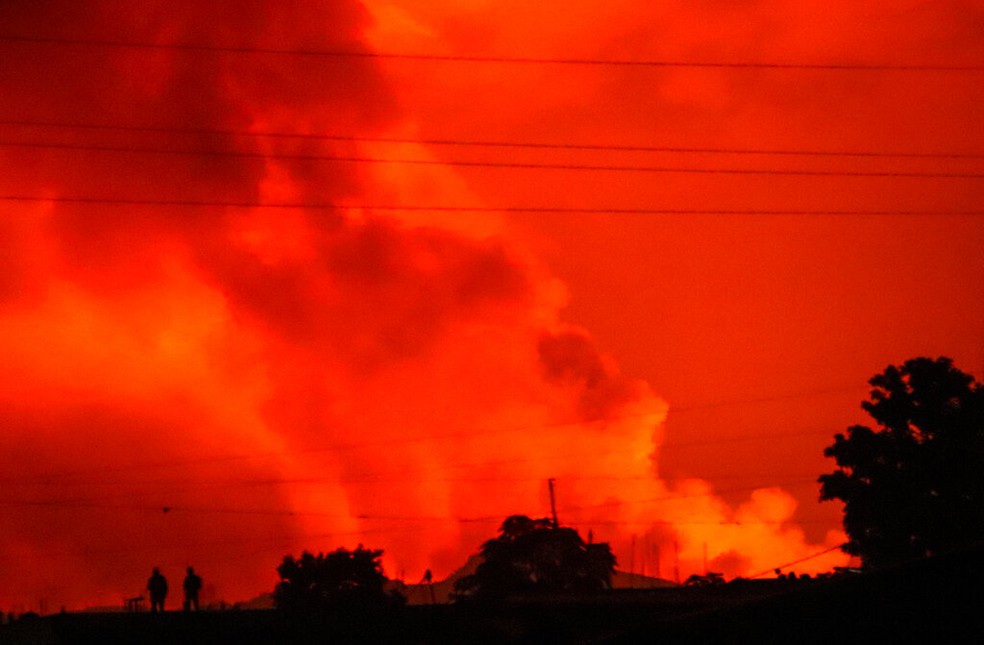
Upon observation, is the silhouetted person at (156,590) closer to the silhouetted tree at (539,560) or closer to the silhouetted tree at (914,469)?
the silhouetted tree at (914,469)

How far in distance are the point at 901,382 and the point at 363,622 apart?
38.1 m

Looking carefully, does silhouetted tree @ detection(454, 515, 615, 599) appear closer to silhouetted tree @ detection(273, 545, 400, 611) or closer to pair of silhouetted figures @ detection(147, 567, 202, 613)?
silhouetted tree @ detection(273, 545, 400, 611)

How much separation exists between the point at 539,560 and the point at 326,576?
842 inches

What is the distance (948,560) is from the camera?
21.8 metres

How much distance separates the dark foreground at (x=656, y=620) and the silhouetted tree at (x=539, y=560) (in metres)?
42.7

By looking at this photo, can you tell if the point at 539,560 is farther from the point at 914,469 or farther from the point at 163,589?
the point at 163,589

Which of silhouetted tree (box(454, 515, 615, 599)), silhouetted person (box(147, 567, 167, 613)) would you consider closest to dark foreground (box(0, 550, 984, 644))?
silhouetted person (box(147, 567, 167, 613))

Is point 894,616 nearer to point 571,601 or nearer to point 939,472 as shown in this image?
point 571,601

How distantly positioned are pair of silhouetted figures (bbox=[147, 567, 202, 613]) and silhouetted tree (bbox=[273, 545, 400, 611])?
6790 centimetres

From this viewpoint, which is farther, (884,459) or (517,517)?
(517,517)

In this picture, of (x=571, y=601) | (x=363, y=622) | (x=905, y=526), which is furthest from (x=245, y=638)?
(x=905, y=526)

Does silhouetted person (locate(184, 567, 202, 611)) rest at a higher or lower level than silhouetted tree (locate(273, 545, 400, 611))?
lower

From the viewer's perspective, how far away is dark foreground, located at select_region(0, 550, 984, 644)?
70.9 ft

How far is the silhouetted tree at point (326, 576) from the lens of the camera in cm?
12749
